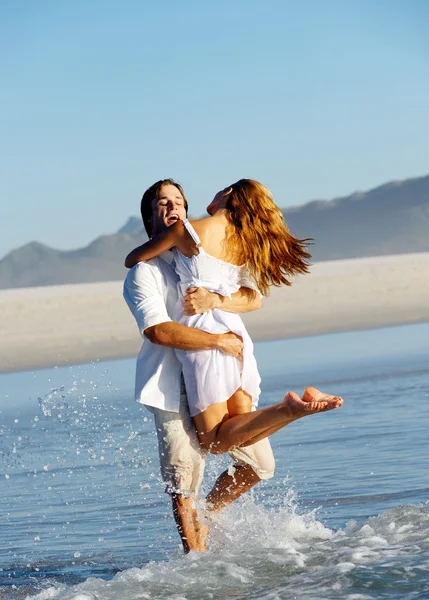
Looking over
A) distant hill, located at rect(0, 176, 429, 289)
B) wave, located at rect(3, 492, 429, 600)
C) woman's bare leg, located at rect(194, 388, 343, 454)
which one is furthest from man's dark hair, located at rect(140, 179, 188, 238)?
distant hill, located at rect(0, 176, 429, 289)

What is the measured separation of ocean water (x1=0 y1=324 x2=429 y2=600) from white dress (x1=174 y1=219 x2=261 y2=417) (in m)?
0.60

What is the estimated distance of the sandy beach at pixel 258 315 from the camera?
650 inches

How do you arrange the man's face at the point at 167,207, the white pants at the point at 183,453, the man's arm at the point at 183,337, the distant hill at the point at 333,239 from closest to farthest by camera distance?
the man's arm at the point at 183,337 < the white pants at the point at 183,453 < the man's face at the point at 167,207 < the distant hill at the point at 333,239

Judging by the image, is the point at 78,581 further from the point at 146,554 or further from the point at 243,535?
the point at 243,535

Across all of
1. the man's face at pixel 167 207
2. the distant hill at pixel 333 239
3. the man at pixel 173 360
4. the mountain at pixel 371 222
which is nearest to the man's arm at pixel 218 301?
the man at pixel 173 360

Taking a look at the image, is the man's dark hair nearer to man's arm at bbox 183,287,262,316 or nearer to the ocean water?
man's arm at bbox 183,287,262,316

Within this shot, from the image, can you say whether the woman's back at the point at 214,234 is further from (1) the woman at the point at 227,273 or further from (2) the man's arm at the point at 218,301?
(2) the man's arm at the point at 218,301

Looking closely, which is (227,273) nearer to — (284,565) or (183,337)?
(183,337)

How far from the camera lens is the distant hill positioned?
97.9 metres

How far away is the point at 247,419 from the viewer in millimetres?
4820

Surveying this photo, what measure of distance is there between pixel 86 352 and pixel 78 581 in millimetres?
11060

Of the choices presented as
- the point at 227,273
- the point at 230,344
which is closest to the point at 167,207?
the point at 227,273

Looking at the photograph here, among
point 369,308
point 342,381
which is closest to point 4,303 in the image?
point 369,308

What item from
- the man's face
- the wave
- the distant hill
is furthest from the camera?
the distant hill
